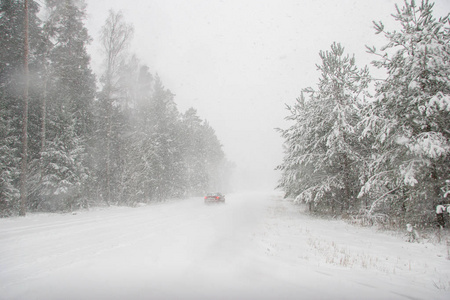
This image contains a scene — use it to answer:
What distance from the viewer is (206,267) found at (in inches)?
208

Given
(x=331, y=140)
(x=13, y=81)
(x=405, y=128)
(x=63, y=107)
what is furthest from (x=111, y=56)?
(x=405, y=128)

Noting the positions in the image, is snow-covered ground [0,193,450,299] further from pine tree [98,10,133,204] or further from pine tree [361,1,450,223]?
pine tree [98,10,133,204]

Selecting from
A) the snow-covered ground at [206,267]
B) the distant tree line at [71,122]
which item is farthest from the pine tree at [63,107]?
the snow-covered ground at [206,267]

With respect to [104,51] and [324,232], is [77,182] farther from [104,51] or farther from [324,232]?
[324,232]

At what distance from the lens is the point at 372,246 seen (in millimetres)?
8188

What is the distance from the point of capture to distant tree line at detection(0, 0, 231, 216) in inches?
564

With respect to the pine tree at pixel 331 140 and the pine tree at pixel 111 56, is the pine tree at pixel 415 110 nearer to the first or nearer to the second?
the pine tree at pixel 331 140

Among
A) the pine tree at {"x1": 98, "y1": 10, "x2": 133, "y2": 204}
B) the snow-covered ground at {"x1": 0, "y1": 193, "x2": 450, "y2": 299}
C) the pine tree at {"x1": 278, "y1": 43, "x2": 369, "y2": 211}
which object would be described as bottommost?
the snow-covered ground at {"x1": 0, "y1": 193, "x2": 450, "y2": 299}

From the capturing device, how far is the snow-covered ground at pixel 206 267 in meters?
4.18

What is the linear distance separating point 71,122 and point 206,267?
1502 centimetres

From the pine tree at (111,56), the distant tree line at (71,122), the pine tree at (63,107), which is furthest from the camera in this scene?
the pine tree at (111,56)

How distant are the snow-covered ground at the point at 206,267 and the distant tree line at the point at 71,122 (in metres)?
6.91

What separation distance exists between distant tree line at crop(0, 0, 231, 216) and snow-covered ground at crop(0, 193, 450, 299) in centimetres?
691

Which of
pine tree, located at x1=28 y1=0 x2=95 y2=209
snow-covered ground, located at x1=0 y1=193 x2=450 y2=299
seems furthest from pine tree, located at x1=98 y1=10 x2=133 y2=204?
snow-covered ground, located at x1=0 y1=193 x2=450 y2=299
